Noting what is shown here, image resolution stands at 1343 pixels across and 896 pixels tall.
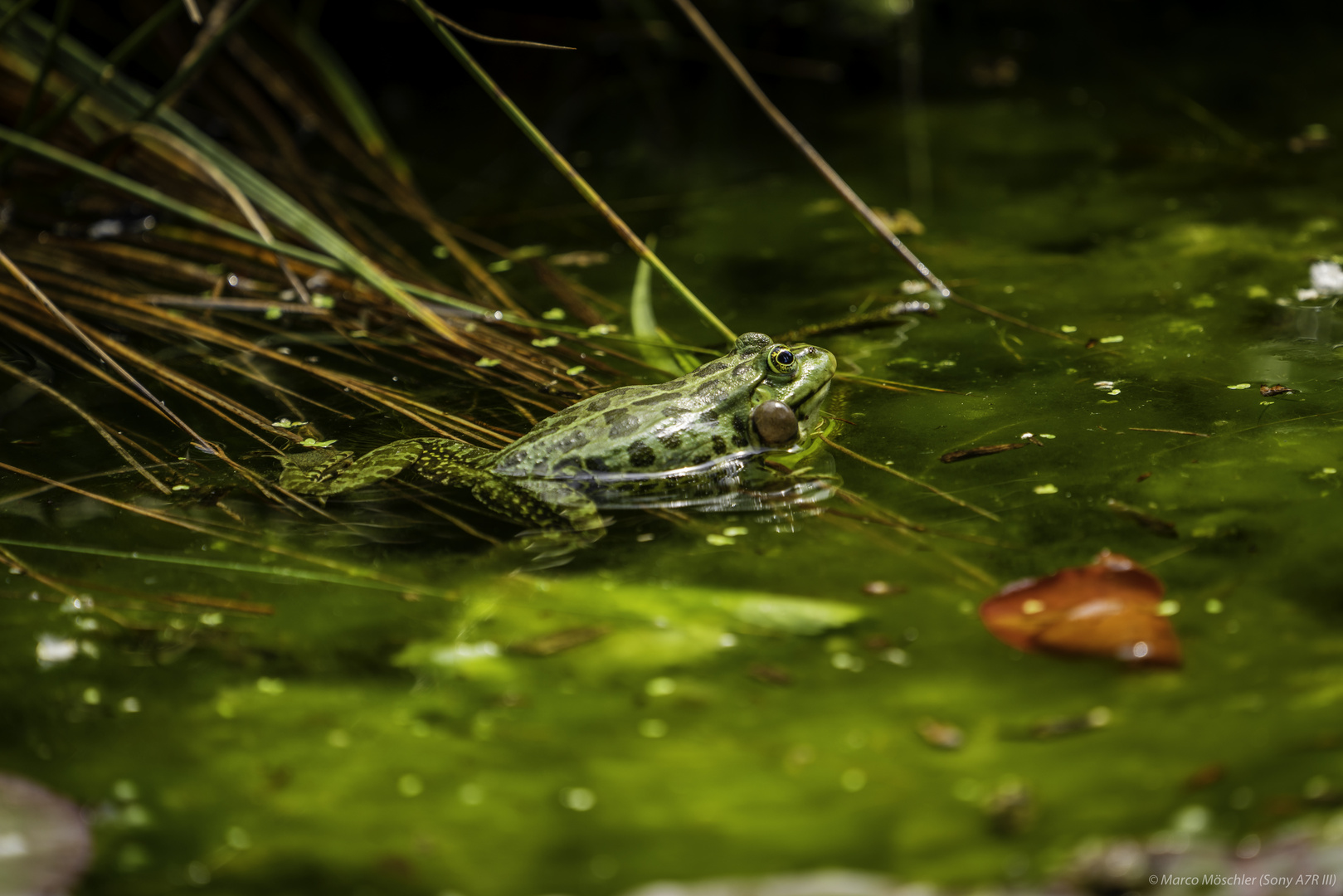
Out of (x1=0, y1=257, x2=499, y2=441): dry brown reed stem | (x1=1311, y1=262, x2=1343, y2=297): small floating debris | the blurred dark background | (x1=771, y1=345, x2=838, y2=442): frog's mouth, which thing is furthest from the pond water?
the blurred dark background

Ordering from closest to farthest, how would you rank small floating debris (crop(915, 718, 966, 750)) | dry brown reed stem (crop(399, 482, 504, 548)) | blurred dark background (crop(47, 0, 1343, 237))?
small floating debris (crop(915, 718, 966, 750)) < dry brown reed stem (crop(399, 482, 504, 548)) < blurred dark background (crop(47, 0, 1343, 237))

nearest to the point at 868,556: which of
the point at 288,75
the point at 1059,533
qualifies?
the point at 1059,533

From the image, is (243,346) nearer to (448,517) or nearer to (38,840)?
(448,517)

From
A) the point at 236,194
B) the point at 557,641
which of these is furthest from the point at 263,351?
the point at 557,641

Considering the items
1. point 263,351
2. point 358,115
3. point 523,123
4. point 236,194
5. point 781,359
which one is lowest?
point 781,359

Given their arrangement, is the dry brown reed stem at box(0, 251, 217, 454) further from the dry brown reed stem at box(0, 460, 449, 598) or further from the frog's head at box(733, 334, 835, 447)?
the frog's head at box(733, 334, 835, 447)

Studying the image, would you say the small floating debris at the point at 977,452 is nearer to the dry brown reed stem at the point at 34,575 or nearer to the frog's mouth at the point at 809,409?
the frog's mouth at the point at 809,409

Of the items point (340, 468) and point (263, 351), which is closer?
point (340, 468)
